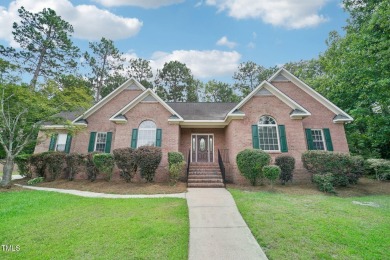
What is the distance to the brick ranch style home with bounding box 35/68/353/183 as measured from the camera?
1146 centimetres

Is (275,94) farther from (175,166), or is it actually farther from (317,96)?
(175,166)

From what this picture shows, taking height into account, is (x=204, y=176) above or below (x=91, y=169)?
below

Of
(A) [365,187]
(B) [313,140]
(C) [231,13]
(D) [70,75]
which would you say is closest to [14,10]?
(D) [70,75]

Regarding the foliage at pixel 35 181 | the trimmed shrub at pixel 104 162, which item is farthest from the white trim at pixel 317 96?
the foliage at pixel 35 181

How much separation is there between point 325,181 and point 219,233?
23.7ft

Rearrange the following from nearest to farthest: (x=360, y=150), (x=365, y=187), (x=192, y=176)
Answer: (x=365, y=187) → (x=192, y=176) → (x=360, y=150)

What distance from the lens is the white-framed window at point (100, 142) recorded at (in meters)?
13.1

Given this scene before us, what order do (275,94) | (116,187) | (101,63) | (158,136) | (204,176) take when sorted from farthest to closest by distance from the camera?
(101,63), (275,94), (158,136), (204,176), (116,187)

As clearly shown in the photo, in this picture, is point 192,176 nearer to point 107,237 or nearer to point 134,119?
point 134,119

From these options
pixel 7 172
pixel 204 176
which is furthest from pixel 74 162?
pixel 204 176

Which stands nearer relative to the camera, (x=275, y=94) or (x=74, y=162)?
(x=74, y=162)

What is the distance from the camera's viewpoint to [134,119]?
12.2m

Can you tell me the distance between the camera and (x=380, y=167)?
1152cm

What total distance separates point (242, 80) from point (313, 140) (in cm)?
2208
